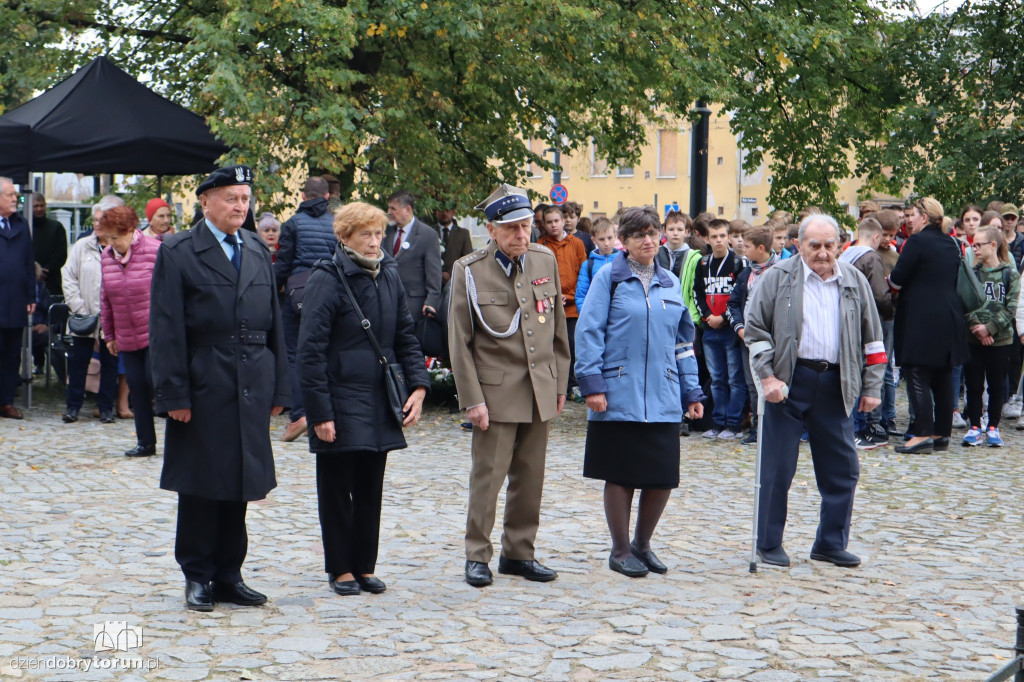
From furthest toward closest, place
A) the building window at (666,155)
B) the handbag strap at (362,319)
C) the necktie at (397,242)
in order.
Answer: the building window at (666,155), the necktie at (397,242), the handbag strap at (362,319)

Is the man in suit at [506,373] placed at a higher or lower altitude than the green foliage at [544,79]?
lower

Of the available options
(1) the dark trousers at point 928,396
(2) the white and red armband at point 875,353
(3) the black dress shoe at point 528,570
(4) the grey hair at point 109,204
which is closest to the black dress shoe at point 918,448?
(1) the dark trousers at point 928,396

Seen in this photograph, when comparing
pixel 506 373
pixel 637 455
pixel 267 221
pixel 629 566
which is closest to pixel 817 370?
pixel 637 455

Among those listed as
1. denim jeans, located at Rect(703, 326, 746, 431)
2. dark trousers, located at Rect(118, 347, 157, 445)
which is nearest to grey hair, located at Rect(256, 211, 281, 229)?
dark trousers, located at Rect(118, 347, 157, 445)

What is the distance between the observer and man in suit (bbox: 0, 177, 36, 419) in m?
12.1

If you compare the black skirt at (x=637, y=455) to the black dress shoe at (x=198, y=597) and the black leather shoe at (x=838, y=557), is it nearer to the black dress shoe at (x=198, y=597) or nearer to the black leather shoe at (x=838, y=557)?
the black leather shoe at (x=838, y=557)

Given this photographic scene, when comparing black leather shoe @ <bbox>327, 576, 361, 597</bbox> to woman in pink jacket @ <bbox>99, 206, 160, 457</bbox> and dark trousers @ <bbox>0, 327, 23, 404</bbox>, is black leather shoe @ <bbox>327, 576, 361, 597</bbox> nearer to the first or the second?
woman in pink jacket @ <bbox>99, 206, 160, 457</bbox>

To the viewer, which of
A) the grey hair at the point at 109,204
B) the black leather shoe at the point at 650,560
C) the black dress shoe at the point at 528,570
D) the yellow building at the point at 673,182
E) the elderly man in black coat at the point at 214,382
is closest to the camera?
the elderly man in black coat at the point at 214,382

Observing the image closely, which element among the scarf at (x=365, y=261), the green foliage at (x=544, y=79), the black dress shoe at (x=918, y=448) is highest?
the green foliage at (x=544, y=79)

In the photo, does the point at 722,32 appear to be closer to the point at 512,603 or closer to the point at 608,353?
the point at 608,353

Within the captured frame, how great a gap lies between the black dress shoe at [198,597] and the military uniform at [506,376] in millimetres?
1290

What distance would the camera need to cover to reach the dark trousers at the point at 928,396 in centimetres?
1103

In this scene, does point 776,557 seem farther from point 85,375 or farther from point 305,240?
point 85,375

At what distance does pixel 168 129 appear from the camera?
1346cm
